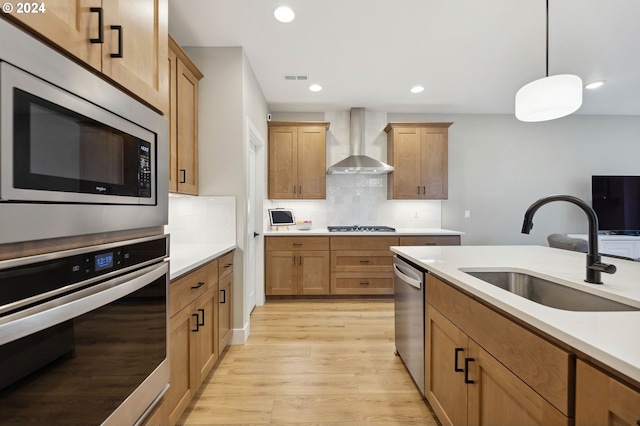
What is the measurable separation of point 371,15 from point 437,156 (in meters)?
2.31

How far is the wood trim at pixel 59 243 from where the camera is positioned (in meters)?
0.54

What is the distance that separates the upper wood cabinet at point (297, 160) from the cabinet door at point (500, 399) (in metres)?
2.99

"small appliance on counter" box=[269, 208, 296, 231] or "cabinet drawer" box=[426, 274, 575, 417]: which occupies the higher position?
"small appliance on counter" box=[269, 208, 296, 231]

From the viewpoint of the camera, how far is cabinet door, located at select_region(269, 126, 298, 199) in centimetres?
381

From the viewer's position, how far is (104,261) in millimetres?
759

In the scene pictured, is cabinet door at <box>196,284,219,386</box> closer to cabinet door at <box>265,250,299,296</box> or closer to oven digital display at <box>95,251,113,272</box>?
oven digital display at <box>95,251,113,272</box>

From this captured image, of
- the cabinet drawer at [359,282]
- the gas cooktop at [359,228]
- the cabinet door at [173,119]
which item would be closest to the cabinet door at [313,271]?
the cabinet drawer at [359,282]

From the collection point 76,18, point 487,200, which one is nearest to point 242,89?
point 76,18

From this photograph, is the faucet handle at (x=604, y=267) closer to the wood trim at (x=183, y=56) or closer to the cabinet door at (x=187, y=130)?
the cabinet door at (x=187, y=130)

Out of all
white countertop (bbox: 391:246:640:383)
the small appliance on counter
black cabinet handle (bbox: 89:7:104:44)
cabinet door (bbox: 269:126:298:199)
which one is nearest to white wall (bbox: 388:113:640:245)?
cabinet door (bbox: 269:126:298:199)

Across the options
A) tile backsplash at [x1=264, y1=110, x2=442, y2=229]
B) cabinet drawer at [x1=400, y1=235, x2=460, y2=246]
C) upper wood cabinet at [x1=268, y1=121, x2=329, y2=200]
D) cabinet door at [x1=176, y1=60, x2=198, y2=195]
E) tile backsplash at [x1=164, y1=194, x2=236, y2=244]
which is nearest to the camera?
cabinet door at [x1=176, y1=60, x2=198, y2=195]

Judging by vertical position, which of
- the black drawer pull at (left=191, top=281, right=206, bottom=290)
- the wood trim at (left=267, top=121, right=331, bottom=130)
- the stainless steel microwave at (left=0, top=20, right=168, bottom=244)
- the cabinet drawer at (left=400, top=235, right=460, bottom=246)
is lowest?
the black drawer pull at (left=191, top=281, right=206, bottom=290)

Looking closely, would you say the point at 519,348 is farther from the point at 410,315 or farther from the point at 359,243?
the point at 359,243

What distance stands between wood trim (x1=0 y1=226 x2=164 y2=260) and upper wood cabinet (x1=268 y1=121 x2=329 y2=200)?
2953 mm
